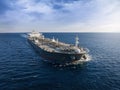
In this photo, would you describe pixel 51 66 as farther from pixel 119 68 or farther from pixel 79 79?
pixel 119 68

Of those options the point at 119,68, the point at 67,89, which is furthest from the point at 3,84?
the point at 119,68

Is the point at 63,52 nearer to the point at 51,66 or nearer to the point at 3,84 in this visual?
the point at 51,66

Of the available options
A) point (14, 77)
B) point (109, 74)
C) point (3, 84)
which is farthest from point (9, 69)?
point (109, 74)

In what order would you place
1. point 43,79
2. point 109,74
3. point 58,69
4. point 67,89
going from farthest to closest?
point 58,69, point 109,74, point 43,79, point 67,89

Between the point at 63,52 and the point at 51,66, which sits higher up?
the point at 63,52

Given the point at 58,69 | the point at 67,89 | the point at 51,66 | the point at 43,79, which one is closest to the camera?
the point at 67,89

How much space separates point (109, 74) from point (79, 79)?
11.8 meters

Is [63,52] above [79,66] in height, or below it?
above

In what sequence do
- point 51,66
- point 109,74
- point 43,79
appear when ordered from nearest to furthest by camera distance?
point 43,79, point 109,74, point 51,66

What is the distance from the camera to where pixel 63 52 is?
53969 mm

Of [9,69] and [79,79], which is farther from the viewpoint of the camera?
[9,69]

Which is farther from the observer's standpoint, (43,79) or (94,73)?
(94,73)

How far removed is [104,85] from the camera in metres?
37.4

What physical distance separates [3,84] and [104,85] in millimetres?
27872
